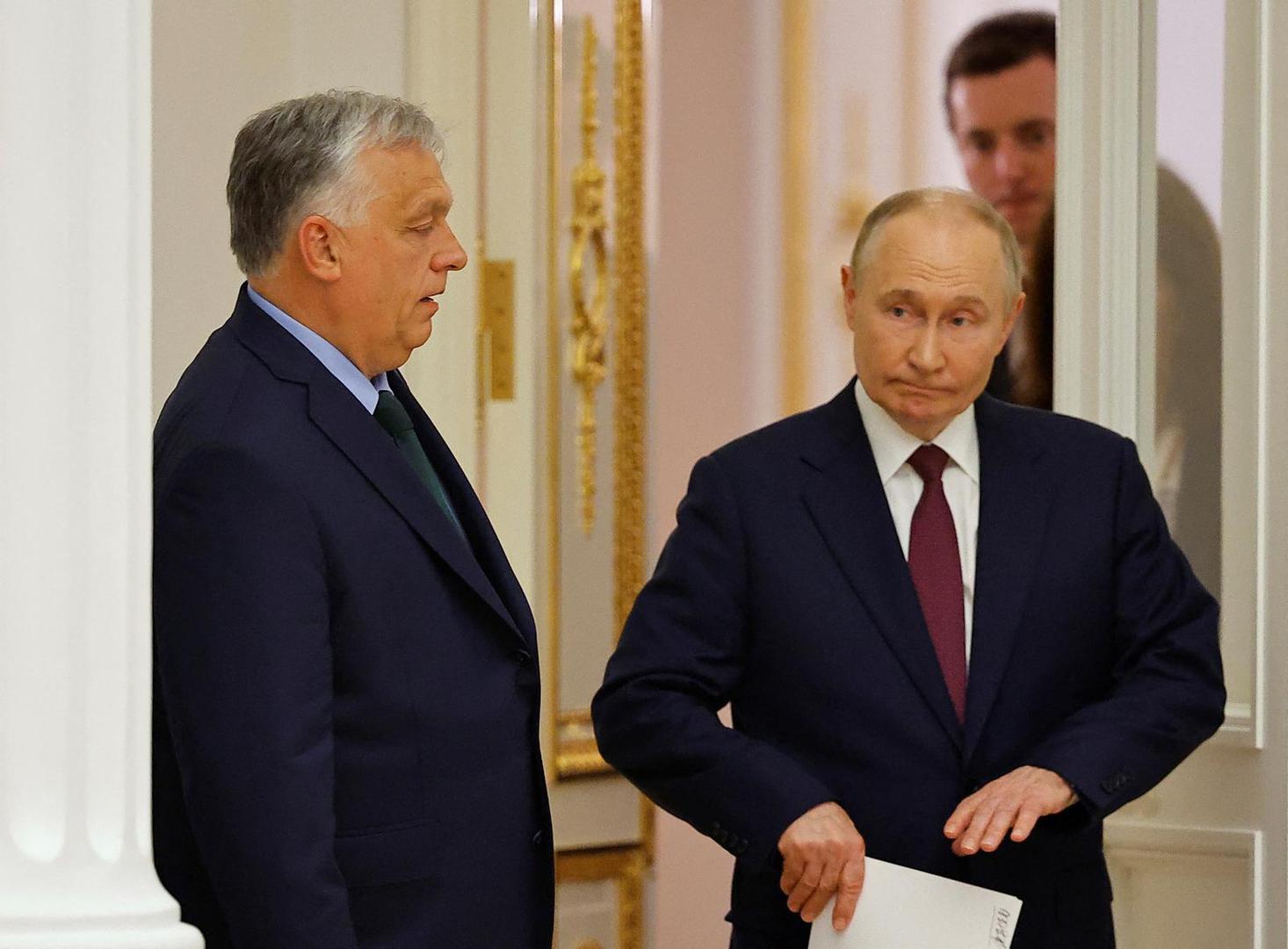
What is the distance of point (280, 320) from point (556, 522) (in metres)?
1.99

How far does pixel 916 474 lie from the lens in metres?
2.64

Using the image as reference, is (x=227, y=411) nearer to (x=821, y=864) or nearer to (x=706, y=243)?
(x=821, y=864)

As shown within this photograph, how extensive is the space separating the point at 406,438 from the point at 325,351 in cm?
18

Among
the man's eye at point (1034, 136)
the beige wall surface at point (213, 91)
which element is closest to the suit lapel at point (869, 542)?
the beige wall surface at point (213, 91)

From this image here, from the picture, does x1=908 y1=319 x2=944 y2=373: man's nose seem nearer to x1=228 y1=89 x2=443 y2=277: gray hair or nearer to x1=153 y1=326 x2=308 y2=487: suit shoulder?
x1=228 y1=89 x2=443 y2=277: gray hair

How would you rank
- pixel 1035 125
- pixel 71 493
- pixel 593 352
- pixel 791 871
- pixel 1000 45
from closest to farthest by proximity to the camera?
pixel 71 493 < pixel 791 871 < pixel 593 352 < pixel 1035 125 < pixel 1000 45

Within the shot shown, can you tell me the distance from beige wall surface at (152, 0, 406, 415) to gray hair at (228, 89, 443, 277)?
4.16 feet

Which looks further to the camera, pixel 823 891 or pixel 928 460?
pixel 928 460

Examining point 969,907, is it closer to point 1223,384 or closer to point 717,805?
point 717,805

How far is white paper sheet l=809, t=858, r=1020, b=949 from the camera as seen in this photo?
2.29 meters

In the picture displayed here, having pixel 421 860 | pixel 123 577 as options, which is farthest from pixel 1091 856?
pixel 123 577

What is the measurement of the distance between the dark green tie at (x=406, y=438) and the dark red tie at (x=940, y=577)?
63cm

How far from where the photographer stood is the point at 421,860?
2.13 metres

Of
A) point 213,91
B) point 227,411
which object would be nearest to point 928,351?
→ point 227,411
